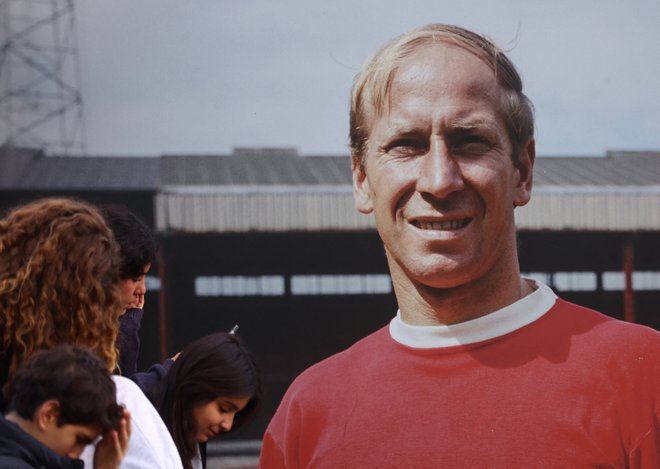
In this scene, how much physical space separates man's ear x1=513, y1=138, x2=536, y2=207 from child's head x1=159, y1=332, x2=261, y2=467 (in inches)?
47.2

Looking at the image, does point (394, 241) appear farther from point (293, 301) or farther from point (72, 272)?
point (293, 301)

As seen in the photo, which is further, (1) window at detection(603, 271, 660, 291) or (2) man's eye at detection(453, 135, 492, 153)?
(1) window at detection(603, 271, 660, 291)

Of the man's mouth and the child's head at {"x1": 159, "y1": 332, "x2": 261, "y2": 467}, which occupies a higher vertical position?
the man's mouth

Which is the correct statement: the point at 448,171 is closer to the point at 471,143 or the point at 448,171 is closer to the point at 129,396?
the point at 471,143

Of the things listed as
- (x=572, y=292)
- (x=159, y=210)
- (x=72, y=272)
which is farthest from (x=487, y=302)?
(x=572, y=292)

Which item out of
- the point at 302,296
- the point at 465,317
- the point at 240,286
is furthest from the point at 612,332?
the point at 302,296

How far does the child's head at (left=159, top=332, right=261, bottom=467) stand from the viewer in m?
2.84

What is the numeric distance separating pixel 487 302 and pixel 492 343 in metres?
0.10

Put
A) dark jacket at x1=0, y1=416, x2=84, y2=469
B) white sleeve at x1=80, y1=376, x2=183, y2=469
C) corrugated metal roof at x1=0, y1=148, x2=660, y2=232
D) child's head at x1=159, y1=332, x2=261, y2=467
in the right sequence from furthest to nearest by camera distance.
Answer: corrugated metal roof at x1=0, y1=148, x2=660, y2=232
child's head at x1=159, y1=332, x2=261, y2=467
white sleeve at x1=80, y1=376, x2=183, y2=469
dark jacket at x1=0, y1=416, x2=84, y2=469

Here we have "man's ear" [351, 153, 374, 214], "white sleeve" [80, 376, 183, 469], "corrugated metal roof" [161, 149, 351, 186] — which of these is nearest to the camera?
"white sleeve" [80, 376, 183, 469]

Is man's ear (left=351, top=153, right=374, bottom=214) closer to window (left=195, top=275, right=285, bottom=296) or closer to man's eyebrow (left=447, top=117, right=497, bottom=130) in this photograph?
man's eyebrow (left=447, top=117, right=497, bottom=130)

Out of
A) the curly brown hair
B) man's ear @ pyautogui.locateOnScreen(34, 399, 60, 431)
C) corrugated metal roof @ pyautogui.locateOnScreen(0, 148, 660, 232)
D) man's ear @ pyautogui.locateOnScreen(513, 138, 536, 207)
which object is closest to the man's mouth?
man's ear @ pyautogui.locateOnScreen(513, 138, 536, 207)

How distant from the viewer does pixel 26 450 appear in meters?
1.64

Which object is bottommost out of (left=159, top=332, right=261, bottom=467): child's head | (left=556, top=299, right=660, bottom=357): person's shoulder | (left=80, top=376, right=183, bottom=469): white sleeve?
(left=159, top=332, right=261, bottom=467): child's head
